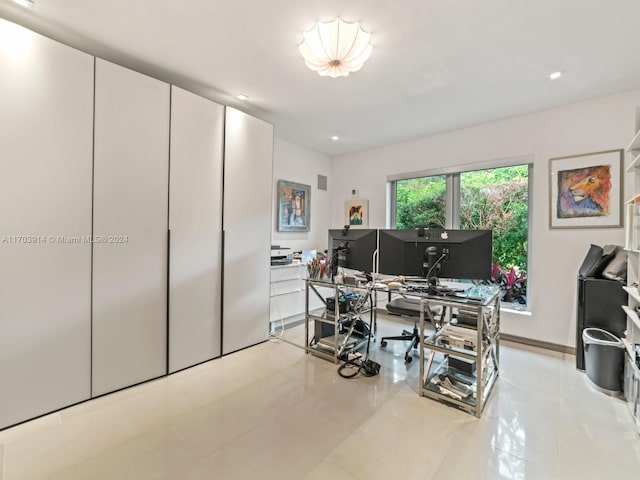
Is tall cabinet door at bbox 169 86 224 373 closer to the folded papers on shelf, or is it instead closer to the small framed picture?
the folded papers on shelf

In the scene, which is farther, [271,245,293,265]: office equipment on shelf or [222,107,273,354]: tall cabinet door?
[271,245,293,265]: office equipment on shelf

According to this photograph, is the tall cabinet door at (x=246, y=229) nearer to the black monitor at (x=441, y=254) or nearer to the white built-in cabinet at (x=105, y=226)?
the white built-in cabinet at (x=105, y=226)

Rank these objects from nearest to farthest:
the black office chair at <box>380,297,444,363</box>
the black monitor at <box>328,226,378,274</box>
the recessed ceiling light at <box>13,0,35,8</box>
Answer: the recessed ceiling light at <box>13,0,35,8</box> → the black monitor at <box>328,226,378,274</box> → the black office chair at <box>380,297,444,363</box>

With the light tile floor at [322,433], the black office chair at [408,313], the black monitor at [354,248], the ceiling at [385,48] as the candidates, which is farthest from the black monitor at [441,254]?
the ceiling at [385,48]

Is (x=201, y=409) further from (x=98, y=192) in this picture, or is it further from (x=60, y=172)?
(x=60, y=172)

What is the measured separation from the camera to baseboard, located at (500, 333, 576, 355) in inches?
122

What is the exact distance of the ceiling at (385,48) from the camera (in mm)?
1814

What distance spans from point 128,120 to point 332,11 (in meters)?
1.78

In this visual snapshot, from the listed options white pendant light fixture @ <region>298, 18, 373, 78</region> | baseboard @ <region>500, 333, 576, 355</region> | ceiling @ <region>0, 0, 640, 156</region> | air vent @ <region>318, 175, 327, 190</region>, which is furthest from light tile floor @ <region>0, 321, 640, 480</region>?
air vent @ <region>318, 175, 327, 190</region>

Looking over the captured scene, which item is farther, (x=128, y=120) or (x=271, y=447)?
(x=128, y=120)

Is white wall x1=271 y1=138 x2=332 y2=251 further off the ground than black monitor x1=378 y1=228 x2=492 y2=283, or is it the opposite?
white wall x1=271 y1=138 x2=332 y2=251

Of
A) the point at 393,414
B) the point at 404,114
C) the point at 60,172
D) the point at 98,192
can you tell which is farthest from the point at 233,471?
the point at 404,114

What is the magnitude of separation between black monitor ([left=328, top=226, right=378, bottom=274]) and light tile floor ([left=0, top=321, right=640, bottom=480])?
108 centimetres

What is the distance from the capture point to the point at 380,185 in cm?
470
